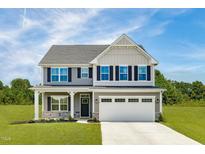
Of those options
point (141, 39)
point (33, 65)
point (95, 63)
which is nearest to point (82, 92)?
point (95, 63)

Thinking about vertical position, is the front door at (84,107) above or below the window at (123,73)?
below

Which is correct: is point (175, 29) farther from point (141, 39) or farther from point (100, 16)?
point (100, 16)

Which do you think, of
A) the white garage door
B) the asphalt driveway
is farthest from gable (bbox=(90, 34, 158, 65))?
the asphalt driveway

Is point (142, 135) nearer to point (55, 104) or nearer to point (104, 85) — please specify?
point (104, 85)

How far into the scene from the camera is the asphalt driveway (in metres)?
15.9

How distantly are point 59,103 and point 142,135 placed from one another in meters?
9.71

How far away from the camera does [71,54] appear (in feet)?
90.7

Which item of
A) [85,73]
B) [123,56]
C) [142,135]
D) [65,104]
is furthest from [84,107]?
[142,135]

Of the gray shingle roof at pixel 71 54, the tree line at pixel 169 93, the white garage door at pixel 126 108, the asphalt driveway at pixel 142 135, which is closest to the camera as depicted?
the asphalt driveway at pixel 142 135

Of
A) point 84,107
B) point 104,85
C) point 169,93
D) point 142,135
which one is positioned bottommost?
point 142,135

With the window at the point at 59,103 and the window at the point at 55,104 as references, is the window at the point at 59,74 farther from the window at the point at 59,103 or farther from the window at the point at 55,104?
the window at the point at 55,104

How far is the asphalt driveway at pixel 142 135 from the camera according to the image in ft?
52.2

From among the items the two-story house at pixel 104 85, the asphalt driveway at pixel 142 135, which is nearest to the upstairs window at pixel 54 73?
the two-story house at pixel 104 85
